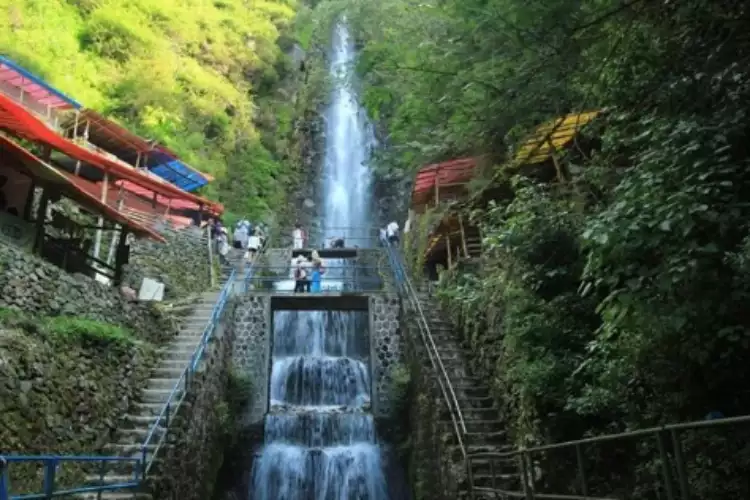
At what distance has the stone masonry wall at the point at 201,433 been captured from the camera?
9.38 m

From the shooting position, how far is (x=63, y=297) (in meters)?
9.95

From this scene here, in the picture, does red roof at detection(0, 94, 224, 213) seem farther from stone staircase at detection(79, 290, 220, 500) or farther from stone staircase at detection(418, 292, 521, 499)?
stone staircase at detection(418, 292, 521, 499)

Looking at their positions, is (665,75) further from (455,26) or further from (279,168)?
(279,168)

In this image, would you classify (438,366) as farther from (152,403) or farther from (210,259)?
(210,259)

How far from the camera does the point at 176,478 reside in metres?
9.66

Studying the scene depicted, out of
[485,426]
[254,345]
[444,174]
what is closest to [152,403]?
[254,345]

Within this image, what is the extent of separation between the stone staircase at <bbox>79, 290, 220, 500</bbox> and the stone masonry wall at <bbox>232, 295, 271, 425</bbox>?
55.4 inches

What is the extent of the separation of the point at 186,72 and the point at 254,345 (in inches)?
620

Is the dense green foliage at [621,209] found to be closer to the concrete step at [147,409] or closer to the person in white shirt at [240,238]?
the concrete step at [147,409]

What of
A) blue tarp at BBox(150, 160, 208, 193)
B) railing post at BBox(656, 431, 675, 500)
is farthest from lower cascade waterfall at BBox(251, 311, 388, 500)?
railing post at BBox(656, 431, 675, 500)

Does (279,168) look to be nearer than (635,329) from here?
No

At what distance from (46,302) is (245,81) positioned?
2487 cm

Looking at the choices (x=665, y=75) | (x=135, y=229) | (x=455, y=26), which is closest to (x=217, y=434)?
(x=135, y=229)

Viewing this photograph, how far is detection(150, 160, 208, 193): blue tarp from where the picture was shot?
22000mm
